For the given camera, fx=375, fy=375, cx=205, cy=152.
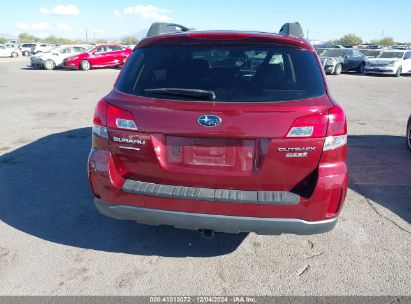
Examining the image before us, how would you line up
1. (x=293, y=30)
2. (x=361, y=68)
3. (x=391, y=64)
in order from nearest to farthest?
(x=293, y=30) → (x=391, y=64) → (x=361, y=68)

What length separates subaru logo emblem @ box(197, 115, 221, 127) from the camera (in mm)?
2584

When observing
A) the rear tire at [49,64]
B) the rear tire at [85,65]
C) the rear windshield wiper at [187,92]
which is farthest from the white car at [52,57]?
the rear windshield wiper at [187,92]

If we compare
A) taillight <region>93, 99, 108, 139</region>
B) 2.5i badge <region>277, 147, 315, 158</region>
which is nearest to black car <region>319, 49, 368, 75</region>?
2.5i badge <region>277, 147, 315, 158</region>

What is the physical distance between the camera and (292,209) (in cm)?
265

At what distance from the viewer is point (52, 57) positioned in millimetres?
25516

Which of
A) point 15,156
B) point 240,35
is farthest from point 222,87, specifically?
point 15,156

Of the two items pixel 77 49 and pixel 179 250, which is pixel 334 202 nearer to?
pixel 179 250

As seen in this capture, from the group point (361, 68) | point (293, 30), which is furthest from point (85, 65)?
point (293, 30)

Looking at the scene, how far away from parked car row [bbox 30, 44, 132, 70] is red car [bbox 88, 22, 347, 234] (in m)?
23.8

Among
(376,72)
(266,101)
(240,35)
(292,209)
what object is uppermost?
(240,35)

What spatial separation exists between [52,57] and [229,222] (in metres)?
26.1

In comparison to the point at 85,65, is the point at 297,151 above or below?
above

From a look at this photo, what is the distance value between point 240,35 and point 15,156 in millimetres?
4451

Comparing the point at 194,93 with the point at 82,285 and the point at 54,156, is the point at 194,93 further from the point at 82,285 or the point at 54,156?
the point at 54,156
